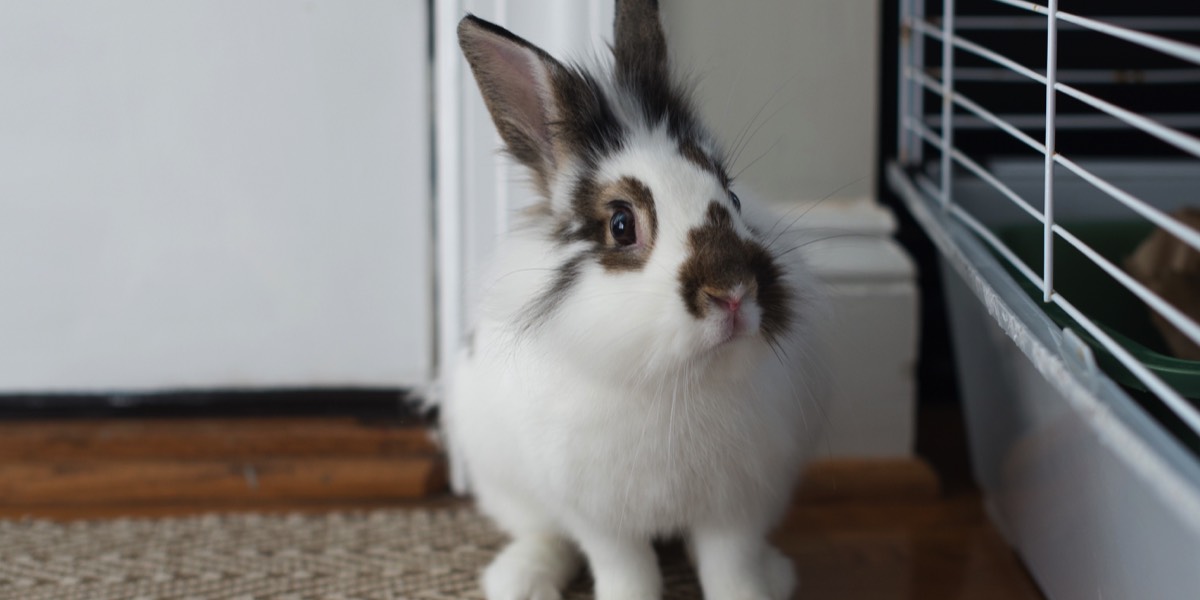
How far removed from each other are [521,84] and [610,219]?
151 millimetres

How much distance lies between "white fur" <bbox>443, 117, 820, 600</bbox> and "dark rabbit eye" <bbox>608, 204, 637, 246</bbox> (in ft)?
0.09

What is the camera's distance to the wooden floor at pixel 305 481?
1.27 meters

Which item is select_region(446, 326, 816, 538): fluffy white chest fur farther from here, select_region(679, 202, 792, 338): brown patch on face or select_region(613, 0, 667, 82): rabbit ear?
select_region(613, 0, 667, 82): rabbit ear

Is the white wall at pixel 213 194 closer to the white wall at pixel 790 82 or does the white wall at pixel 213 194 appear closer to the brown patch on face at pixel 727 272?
the white wall at pixel 790 82

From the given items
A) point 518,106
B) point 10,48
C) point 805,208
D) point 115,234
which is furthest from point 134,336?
point 805,208

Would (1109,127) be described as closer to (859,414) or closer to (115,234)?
(859,414)

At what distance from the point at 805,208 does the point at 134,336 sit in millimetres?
866

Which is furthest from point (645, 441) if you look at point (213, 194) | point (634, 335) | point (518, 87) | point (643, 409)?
point (213, 194)

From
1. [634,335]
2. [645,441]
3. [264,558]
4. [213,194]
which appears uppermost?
[213,194]

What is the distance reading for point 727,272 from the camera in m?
0.82

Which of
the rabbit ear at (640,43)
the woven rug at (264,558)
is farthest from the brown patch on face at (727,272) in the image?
the woven rug at (264,558)

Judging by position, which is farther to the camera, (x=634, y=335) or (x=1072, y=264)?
(x=1072, y=264)

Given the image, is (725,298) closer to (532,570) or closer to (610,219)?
(610,219)

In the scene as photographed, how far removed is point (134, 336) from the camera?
142 centimetres
